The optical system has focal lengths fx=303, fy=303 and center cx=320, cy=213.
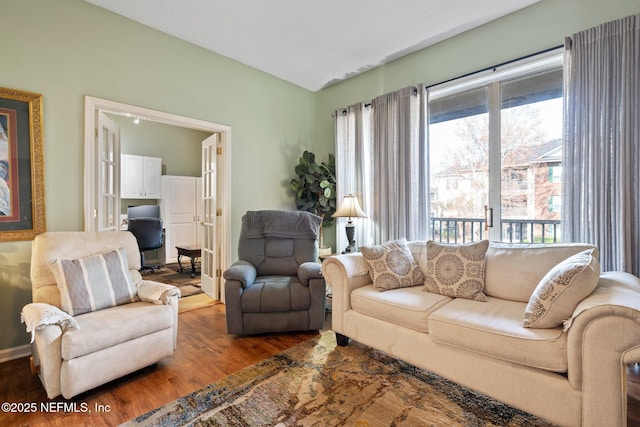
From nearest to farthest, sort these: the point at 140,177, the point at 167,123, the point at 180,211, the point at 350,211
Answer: the point at 167,123
the point at 350,211
the point at 140,177
the point at 180,211

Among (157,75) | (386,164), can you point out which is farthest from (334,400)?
(157,75)

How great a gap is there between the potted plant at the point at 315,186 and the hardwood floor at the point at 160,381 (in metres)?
1.78

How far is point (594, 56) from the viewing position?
2.22 meters

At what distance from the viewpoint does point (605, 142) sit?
217 centimetres

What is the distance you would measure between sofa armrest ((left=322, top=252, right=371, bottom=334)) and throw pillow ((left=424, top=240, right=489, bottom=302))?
502 mm

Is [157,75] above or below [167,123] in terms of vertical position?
above

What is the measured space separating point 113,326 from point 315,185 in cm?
274

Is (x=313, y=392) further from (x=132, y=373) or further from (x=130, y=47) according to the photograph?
(x=130, y=47)

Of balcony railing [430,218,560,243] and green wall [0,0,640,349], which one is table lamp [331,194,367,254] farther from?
green wall [0,0,640,349]

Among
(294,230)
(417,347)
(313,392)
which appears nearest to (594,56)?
(417,347)

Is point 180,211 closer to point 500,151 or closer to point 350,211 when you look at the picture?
point 350,211

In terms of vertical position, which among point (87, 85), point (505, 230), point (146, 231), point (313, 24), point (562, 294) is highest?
point (313, 24)

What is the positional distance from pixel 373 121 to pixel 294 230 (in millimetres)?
1605

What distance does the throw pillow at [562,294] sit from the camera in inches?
59.0
